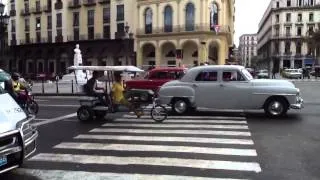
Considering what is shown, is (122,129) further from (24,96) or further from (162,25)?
(162,25)

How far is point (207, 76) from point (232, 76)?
0.83 m

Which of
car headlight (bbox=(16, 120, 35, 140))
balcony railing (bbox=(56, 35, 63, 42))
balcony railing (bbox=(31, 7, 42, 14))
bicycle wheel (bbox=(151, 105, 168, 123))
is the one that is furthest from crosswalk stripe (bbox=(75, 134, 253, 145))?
balcony railing (bbox=(31, 7, 42, 14))

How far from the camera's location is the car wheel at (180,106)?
52.0ft

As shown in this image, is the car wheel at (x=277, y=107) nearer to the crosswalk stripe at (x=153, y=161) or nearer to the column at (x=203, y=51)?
the crosswalk stripe at (x=153, y=161)

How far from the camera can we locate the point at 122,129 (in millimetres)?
12508

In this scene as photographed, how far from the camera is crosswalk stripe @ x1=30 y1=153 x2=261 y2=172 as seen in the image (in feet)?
26.1

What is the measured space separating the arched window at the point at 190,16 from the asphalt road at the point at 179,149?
41.9 m

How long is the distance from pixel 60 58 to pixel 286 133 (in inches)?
2411

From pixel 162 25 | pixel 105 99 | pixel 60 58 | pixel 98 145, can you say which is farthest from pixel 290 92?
pixel 60 58

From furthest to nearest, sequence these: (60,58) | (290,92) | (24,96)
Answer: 1. (60,58)
2. (24,96)
3. (290,92)

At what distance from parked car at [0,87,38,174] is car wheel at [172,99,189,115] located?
8984 millimetres

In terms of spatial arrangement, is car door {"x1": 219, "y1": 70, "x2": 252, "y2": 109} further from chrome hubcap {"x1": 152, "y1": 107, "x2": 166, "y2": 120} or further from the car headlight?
the car headlight

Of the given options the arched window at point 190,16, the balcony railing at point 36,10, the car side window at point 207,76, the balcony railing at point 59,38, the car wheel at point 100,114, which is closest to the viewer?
the car wheel at point 100,114

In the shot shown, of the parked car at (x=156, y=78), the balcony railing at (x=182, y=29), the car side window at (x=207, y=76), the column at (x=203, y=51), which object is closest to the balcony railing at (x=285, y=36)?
the balcony railing at (x=182, y=29)
